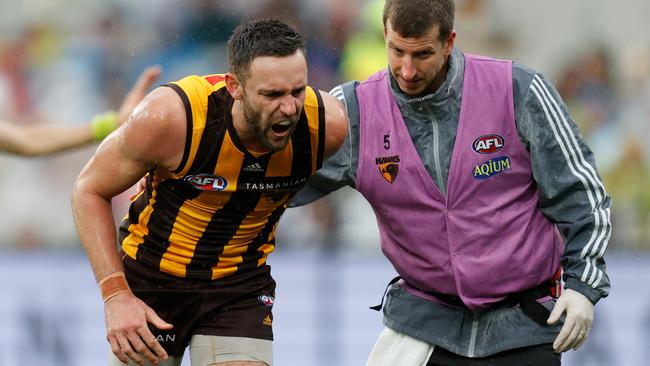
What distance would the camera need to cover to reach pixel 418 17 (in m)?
4.88

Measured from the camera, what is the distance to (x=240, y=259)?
514 cm

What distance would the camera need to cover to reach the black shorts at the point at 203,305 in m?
5.07

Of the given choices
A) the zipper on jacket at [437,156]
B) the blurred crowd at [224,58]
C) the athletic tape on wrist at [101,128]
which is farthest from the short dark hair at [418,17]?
the blurred crowd at [224,58]

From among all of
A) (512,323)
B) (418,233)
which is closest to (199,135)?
(418,233)

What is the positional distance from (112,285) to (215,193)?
538 mm

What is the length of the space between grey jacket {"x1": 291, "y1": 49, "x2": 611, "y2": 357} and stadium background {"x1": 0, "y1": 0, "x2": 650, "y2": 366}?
3606 mm

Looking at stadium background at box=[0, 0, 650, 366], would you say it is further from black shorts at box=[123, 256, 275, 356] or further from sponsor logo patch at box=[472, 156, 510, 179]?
sponsor logo patch at box=[472, 156, 510, 179]

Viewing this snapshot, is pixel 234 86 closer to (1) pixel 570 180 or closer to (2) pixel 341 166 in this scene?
(2) pixel 341 166

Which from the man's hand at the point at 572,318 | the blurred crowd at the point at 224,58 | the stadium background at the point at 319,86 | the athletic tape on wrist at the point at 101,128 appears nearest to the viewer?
the man's hand at the point at 572,318

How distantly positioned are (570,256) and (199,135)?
1.54 metres

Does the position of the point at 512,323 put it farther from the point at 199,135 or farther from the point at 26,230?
the point at 26,230

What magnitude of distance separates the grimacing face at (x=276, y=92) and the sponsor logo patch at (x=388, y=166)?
541mm

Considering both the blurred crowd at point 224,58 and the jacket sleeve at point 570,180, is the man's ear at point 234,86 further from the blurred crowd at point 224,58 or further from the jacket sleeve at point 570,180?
the blurred crowd at point 224,58

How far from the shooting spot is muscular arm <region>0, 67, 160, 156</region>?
20.0ft
